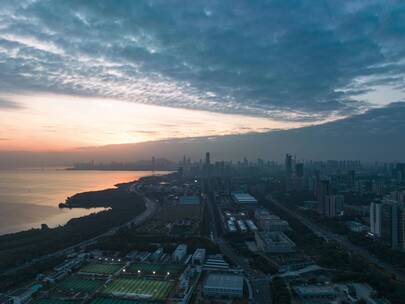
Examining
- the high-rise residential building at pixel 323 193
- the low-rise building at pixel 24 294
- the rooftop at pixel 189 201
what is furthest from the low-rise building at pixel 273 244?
the rooftop at pixel 189 201

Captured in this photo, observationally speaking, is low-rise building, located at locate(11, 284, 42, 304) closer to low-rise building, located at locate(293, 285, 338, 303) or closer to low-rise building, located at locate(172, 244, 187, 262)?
low-rise building, located at locate(172, 244, 187, 262)

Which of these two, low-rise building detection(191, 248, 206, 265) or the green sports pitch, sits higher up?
low-rise building detection(191, 248, 206, 265)

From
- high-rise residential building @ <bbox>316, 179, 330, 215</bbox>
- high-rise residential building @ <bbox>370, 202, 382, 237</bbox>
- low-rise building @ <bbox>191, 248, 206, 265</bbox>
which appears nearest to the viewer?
low-rise building @ <bbox>191, 248, 206, 265</bbox>

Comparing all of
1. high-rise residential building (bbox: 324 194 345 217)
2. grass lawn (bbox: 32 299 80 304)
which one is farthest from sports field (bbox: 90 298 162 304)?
high-rise residential building (bbox: 324 194 345 217)

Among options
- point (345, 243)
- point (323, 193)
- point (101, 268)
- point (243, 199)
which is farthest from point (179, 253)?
point (243, 199)

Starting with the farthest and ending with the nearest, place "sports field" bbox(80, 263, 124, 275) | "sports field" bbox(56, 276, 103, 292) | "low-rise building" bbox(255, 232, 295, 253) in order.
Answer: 1. "low-rise building" bbox(255, 232, 295, 253)
2. "sports field" bbox(80, 263, 124, 275)
3. "sports field" bbox(56, 276, 103, 292)

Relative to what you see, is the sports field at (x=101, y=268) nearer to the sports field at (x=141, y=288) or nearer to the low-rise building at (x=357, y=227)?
the sports field at (x=141, y=288)

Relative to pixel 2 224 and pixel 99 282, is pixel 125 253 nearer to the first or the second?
pixel 99 282
